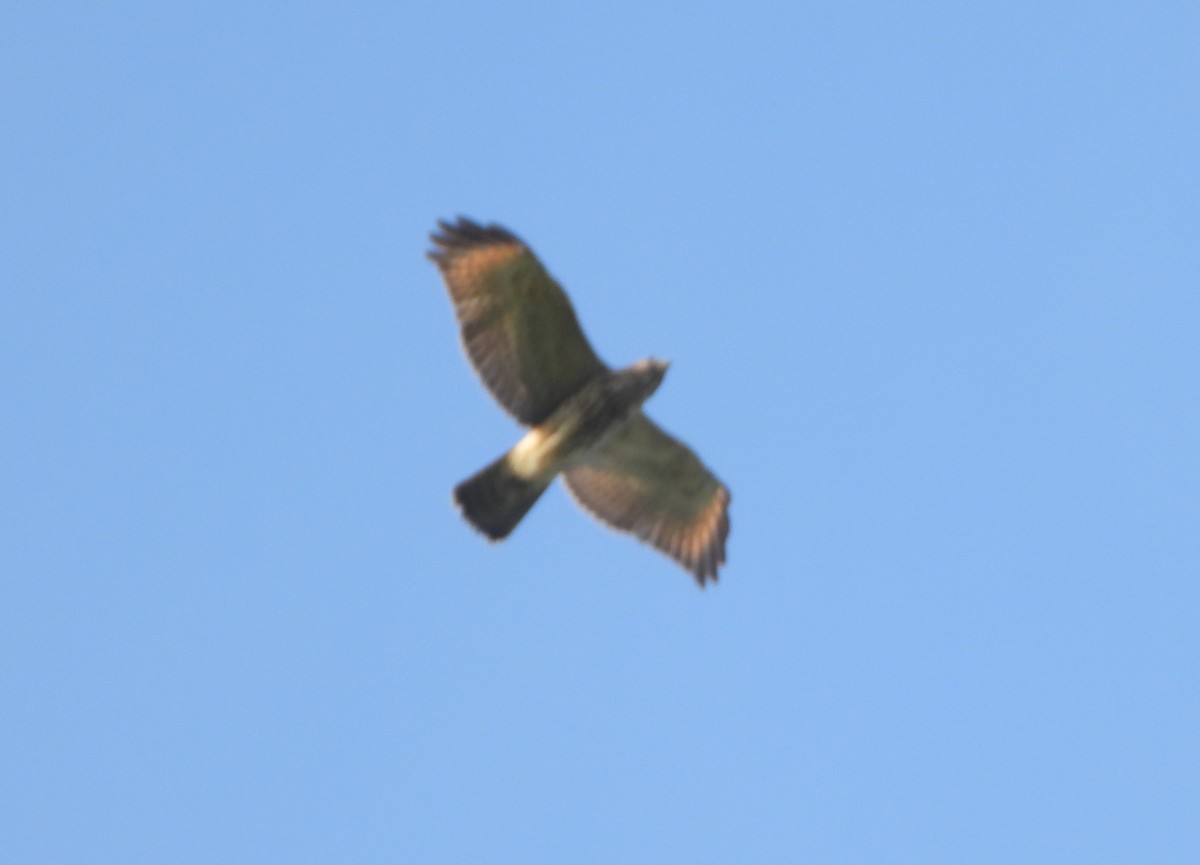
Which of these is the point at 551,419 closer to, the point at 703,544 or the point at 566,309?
the point at 566,309

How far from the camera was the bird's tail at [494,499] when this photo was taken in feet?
53.4

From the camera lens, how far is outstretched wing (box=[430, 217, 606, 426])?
16.0m

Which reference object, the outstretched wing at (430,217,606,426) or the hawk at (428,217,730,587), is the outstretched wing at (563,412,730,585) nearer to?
the hawk at (428,217,730,587)

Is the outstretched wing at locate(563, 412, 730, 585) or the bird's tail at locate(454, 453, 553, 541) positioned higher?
the outstretched wing at locate(563, 412, 730, 585)

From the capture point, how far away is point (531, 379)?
16.6 metres

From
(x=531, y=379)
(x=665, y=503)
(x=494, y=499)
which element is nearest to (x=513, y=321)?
(x=531, y=379)

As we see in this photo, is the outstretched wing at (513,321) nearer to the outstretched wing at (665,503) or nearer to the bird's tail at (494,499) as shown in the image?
the bird's tail at (494,499)

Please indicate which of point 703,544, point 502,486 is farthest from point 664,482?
point 502,486

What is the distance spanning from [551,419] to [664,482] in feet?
5.08

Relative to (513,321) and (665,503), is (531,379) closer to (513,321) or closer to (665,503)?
(513,321)

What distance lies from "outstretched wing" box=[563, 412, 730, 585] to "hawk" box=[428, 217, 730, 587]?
0.15 meters

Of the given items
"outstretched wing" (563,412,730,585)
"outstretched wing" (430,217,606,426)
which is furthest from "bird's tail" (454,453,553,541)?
"outstretched wing" (563,412,730,585)

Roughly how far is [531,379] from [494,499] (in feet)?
3.41

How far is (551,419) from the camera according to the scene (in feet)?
54.6
